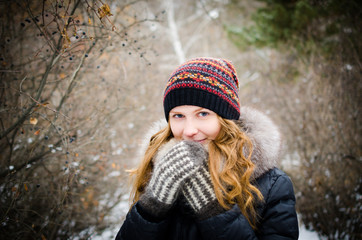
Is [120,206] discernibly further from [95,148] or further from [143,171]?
[143,171]

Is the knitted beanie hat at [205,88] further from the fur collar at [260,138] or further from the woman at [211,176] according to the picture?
the fur collar at [260,138]

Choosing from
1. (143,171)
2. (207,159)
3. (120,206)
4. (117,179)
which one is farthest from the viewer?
(120,206)

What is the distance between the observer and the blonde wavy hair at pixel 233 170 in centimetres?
134

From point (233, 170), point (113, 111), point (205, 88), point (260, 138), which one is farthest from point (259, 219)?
point (113, 111)

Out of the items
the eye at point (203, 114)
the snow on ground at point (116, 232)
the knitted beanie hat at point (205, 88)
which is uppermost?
the knitted beanie hat at point (205, 88)

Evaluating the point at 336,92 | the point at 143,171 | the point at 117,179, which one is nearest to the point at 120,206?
the point at 117,179

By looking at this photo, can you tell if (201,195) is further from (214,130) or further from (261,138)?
(261,138)

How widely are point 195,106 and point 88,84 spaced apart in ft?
8.93

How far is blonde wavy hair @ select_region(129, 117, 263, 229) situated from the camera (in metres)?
1.34

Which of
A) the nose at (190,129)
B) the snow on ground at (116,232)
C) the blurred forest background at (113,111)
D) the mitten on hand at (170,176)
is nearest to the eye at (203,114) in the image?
the nose at (190,129)

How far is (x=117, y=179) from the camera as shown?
4184mm

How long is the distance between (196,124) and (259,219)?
2.71 feet

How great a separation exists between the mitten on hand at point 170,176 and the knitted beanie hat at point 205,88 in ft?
1.11

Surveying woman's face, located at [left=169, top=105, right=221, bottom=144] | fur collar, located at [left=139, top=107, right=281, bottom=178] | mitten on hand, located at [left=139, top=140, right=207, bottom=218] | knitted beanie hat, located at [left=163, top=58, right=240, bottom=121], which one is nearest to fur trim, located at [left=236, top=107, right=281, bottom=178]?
fur collar, located at [left=139, top=107, right=281, bottom=178]
